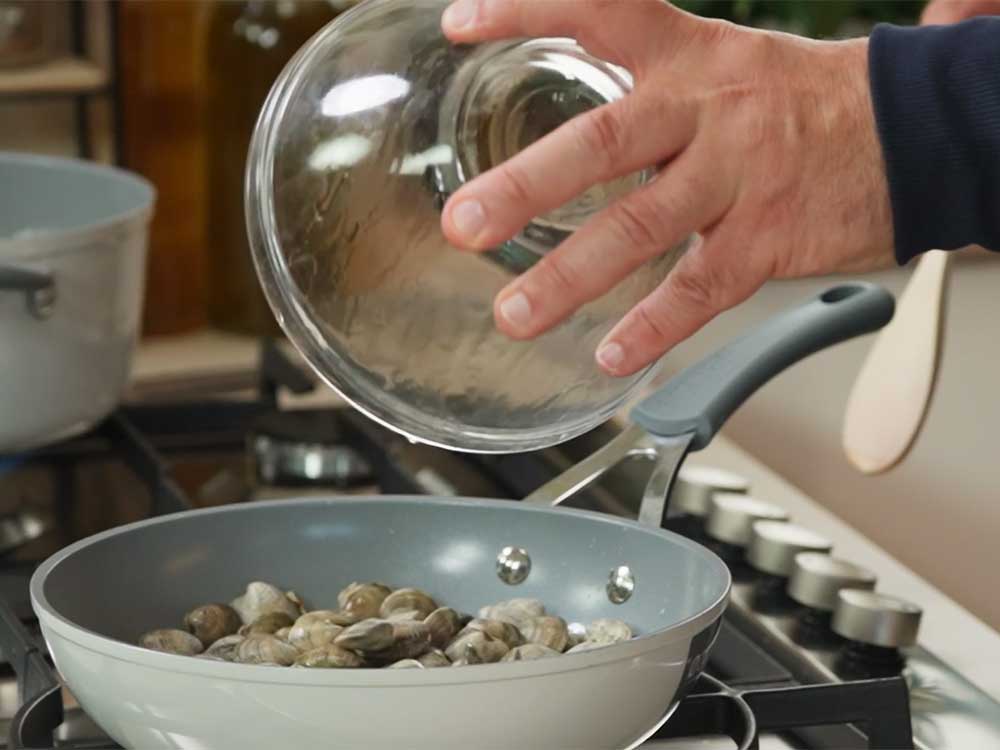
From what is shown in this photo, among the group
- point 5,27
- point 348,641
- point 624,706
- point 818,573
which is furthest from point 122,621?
point 5,27

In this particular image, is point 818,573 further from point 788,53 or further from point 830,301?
point 788,53

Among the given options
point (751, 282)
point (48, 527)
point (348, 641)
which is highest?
point (751, 282)

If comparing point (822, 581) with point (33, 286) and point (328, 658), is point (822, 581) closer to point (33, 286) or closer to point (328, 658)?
point (328, 658)

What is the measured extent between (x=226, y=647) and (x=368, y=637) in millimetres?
63

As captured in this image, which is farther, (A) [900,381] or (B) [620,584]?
(A) [900,381]

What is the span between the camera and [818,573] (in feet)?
2.69

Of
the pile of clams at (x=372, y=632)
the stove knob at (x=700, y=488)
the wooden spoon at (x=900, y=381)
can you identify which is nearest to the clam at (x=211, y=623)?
the pile of clams at (x=372, y=632)

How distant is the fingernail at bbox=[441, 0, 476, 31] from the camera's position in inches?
23.0

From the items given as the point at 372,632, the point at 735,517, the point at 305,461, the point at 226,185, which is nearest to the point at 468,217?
the point at 372,632

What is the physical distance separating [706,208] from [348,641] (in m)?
0.20

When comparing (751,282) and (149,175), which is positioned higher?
(751,282)

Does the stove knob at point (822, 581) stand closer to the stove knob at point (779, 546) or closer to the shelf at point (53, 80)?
the stove knob at point (779, 546)

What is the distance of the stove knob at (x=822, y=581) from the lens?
0.82 m

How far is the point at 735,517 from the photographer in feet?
2.97
